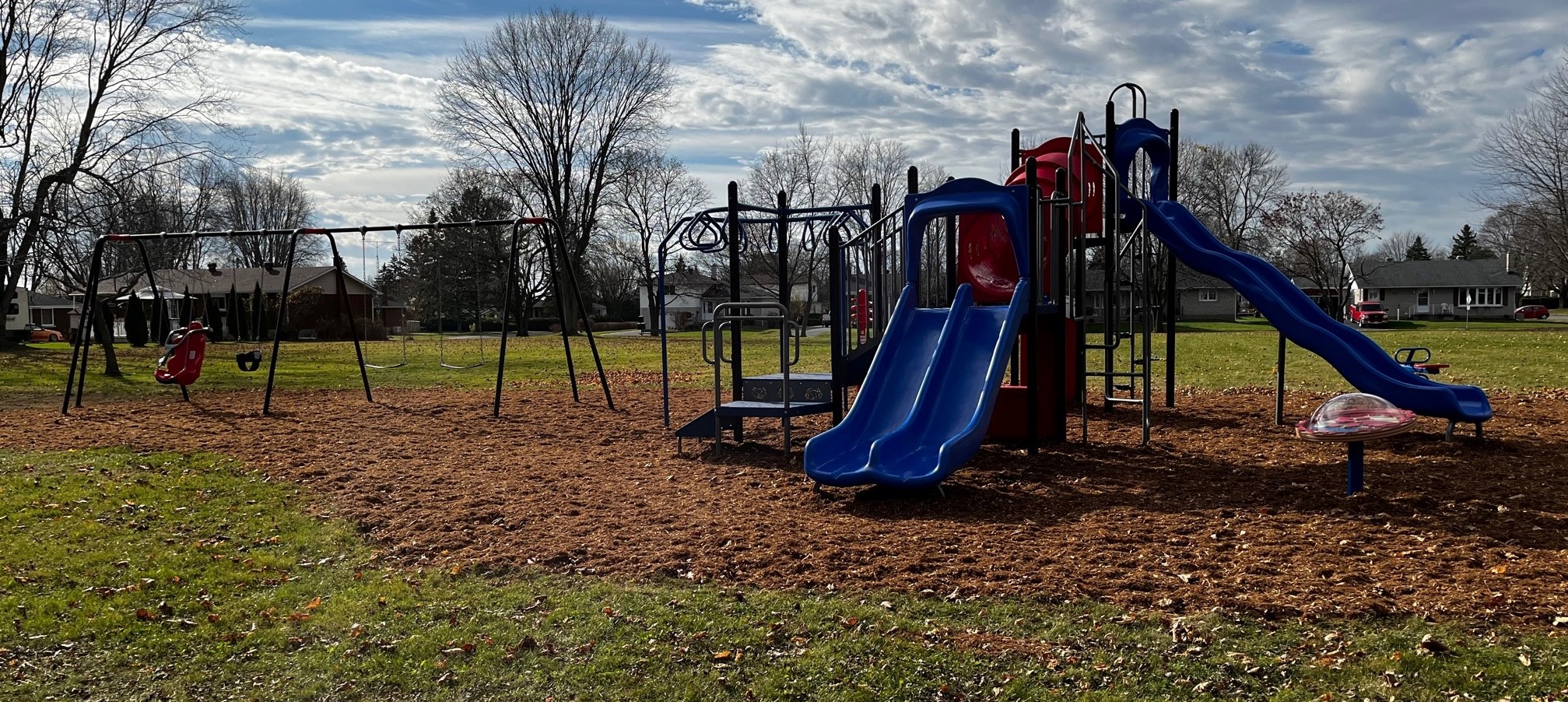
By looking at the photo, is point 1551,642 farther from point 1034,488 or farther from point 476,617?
point 476,617

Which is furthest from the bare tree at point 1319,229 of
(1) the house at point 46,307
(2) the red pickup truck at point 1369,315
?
(1) the house at point 46,307

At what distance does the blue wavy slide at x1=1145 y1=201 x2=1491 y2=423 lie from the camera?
9.43 metres

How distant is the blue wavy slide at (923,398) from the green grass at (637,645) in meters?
2.53

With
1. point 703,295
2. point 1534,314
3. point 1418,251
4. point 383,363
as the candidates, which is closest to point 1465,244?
point 1418,251

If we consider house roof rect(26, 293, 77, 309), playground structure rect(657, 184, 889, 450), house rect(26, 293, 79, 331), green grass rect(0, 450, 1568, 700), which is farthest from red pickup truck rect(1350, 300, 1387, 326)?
house roof rect(26, 293, 77, 309)

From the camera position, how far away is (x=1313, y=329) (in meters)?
9.60

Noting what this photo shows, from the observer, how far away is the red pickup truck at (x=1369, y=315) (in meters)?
55.8

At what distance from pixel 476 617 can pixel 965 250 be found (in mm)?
7161

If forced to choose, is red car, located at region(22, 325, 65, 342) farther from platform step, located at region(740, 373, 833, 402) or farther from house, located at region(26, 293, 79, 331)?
platform step, located at region(740, 373, 833, 402)

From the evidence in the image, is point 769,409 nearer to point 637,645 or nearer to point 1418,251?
point 637,645

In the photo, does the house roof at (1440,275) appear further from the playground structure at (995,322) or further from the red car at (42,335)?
the red car at (42,335)


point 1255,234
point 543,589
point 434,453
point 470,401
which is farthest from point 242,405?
point 1255,234

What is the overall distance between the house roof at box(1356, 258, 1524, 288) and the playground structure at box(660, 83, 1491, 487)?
75.8m

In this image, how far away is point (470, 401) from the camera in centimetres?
1645
